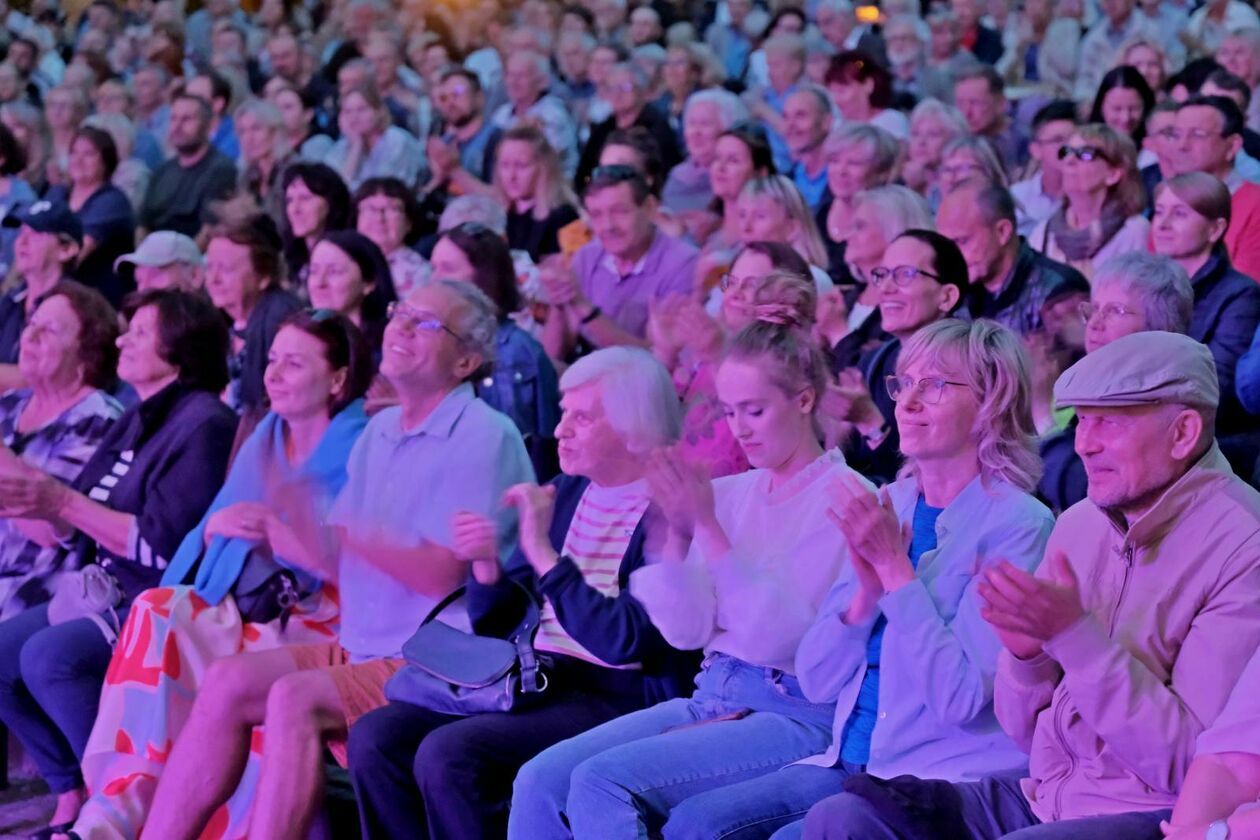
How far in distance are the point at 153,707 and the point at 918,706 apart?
6.69 feet

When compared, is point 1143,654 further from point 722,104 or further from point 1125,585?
point 722,104

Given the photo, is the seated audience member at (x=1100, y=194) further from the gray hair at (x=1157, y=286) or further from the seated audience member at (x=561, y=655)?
the seated audience member at (x=561, y=655)

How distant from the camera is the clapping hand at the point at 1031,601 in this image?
259 cm

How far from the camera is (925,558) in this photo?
318 cm

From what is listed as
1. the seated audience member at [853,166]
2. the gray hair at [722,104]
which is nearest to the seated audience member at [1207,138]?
the seated audience member at [853,166]

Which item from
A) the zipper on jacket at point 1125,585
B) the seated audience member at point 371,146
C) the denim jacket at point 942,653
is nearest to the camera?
the zipper on jacket at point 1125,585

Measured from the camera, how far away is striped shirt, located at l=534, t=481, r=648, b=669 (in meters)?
3.78

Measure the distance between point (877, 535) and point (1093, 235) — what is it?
2910 millimetres

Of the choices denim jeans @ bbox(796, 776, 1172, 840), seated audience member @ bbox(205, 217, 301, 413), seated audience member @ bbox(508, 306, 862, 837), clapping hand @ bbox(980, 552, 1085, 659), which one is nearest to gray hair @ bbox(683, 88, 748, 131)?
seated audience member @ bbox(205, 217, 301, 413)

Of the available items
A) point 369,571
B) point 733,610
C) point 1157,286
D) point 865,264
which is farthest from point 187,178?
point 733,610

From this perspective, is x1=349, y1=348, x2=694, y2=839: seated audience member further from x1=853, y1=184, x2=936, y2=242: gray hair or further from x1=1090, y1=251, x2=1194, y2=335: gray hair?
x1=853, y1=184, x2=936, y2=242: gray hair

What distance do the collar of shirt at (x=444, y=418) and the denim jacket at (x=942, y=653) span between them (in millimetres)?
1247

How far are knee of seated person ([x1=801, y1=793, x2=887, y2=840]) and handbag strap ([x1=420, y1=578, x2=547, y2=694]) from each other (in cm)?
96

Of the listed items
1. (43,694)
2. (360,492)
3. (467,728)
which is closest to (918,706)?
(467,728)
